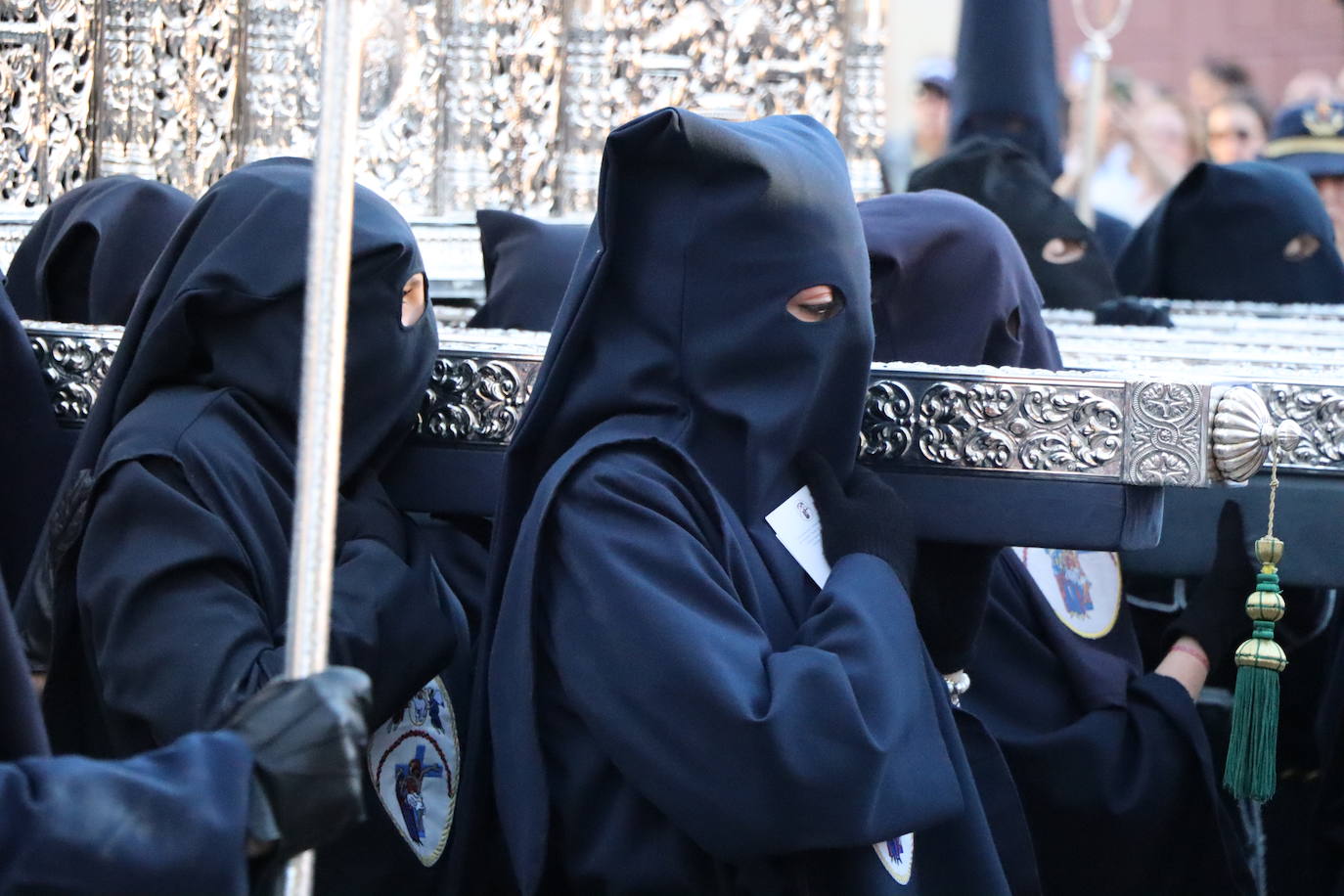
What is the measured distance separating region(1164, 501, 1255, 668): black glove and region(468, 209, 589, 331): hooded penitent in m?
1.35

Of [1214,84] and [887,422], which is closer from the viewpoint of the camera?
[887,422]

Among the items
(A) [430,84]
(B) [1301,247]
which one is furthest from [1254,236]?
(A) [430,84]

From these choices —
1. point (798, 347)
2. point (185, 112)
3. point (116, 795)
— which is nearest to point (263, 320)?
point (798, 347)

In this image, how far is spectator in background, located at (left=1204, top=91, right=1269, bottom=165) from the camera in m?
8.28

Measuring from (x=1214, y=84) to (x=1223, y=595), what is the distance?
8.91 metres

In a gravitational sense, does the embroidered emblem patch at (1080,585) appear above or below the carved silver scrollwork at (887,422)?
below

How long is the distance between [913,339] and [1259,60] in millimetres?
13797

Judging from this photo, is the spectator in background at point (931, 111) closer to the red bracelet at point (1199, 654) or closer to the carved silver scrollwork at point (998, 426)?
the red bracelet at point (1199, 654)

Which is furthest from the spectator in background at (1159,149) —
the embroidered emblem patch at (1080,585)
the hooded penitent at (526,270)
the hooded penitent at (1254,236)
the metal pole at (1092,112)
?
the embroidered emblem patch at (1080,585)

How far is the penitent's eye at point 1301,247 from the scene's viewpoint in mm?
5273

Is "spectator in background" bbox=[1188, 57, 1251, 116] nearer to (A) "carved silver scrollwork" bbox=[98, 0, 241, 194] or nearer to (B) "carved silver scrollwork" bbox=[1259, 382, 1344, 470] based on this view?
(A) "carved silver scrollwork" bbox=[98, 0, 241, 194]

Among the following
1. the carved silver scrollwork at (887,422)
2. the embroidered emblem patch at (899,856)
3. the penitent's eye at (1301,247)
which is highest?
the carved silver scrollwork at (887,422)

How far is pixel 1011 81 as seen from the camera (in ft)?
19.8

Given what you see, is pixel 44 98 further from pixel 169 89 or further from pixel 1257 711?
pixel 1257 711
